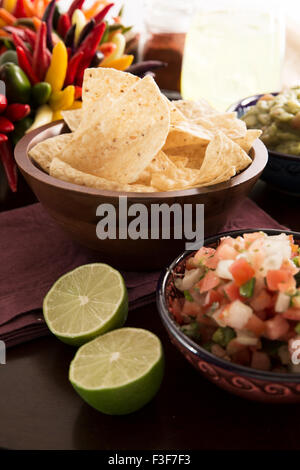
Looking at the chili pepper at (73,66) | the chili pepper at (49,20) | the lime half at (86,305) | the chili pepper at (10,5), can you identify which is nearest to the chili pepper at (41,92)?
the chili pepper at (73,66)

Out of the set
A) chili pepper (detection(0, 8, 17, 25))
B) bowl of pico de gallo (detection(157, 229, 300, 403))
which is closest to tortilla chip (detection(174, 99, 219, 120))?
bowl of pico de gallo (detection(157, 229, 300, 403))

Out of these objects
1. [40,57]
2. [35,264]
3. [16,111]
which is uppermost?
[40,57]

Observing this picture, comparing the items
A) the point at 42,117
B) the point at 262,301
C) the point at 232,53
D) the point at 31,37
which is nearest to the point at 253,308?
the point at 262,301

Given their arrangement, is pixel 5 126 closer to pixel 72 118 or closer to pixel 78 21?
pixel 72 118

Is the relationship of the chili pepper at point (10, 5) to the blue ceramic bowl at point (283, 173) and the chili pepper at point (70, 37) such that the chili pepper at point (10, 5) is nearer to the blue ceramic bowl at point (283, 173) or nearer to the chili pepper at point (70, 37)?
the chili pepper at point (70, 37)

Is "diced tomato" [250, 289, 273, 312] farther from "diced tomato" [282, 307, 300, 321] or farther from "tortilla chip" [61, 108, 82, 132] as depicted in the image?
"tortilla chip" [61, 108, 82, 132]

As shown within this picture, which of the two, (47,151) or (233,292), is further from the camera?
(47,151)
